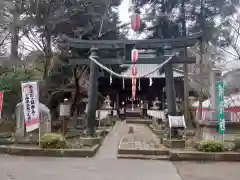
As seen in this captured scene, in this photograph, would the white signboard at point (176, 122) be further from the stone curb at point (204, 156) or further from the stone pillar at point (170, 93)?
the stone curb at point (204, 156)

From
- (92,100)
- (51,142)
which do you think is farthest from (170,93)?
(51,142)

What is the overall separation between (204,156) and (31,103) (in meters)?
6.80

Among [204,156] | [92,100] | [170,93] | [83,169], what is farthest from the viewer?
[92,100]

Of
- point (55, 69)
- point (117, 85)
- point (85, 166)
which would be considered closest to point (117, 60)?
point (85, 166)

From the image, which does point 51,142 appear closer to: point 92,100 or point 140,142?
point 92,100

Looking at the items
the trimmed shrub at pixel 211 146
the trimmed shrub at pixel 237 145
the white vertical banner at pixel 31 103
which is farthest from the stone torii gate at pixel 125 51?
the trimmed shrub at pixel 237 145

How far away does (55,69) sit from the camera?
23422 millimetres

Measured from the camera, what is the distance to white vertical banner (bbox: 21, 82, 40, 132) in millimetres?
11219

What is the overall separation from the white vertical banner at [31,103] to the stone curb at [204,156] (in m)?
5.37

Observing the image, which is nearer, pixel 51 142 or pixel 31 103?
pixel 51 142

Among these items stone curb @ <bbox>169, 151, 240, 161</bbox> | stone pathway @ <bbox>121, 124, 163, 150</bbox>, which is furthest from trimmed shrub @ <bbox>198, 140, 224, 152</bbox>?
stone pathway @ <bbox>121, 124, 163, 150</bbox>

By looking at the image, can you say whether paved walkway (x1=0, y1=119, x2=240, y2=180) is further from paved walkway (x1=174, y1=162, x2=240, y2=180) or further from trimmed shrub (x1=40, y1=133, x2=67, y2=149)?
trimmed shrub (x1=40, y1=133, x2=67, y2=149)

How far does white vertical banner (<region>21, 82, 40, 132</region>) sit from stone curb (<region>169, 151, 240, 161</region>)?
5373 mm

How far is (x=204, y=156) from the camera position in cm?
988
